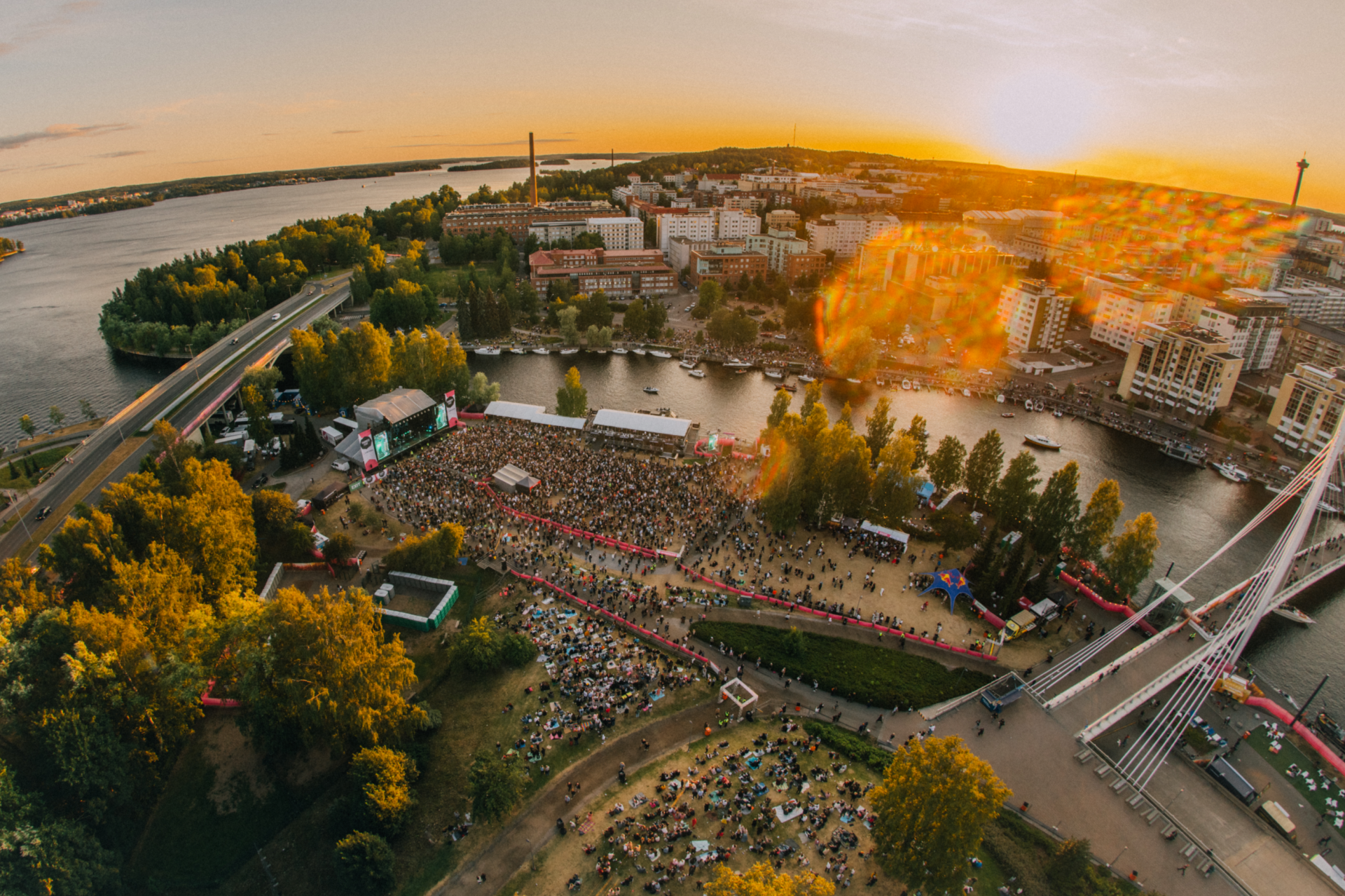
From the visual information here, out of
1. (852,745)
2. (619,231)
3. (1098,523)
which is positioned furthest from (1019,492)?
(619,231)

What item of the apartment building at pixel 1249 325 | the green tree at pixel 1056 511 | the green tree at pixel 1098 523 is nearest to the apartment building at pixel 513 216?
the apartment building at pixel 1249 325

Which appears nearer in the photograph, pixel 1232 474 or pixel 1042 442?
A: pixel 1232 474

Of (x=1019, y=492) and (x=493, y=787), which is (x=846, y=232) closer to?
(x=1019, y=492)

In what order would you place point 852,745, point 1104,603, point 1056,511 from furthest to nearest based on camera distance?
point 1056,511
point 1104,603
point 852,745

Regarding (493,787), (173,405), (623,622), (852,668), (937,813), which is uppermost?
(173,405)

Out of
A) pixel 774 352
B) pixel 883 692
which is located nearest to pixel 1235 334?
pixel 774 352

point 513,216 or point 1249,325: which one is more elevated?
point 513,216

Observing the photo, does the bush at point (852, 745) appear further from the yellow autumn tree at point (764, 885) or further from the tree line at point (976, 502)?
the tree line at point (976, 502)
